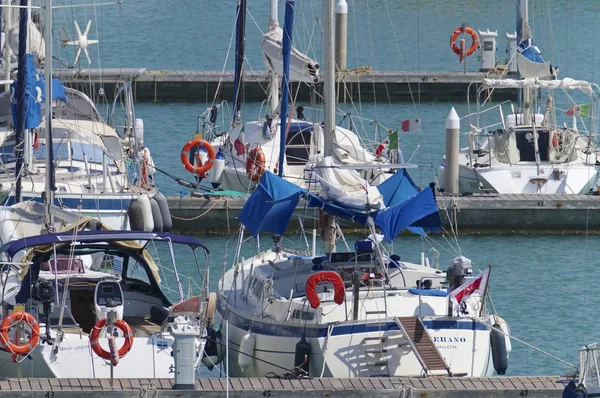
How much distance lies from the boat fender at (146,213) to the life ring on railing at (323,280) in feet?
26.1

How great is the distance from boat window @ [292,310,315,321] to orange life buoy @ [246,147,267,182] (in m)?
11.8

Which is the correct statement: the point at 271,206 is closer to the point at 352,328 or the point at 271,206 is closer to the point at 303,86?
the point at 352,328

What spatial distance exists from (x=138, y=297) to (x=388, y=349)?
4.23 meters

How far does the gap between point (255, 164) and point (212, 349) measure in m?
11.2

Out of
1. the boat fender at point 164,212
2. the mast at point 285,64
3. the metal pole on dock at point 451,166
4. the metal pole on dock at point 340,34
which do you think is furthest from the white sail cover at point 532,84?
the metal pole on dock at point 340,34

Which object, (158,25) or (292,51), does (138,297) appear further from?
(158,25)

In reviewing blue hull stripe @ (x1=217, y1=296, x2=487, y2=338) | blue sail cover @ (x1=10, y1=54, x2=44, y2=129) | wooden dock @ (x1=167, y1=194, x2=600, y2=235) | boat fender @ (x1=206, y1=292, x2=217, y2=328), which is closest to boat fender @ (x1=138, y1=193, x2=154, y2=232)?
blue sail cover @ (x1=10, y1=54, x2=44, y2=129)

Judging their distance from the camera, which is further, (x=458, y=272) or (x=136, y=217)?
(x=136, y=217)

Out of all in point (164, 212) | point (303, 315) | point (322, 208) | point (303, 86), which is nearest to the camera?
point (303, 315)

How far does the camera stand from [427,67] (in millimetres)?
61219

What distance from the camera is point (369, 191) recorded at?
2519 cm

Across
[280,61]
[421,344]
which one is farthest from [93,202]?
[421,344]

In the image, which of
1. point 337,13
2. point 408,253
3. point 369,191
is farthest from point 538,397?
point 337,13

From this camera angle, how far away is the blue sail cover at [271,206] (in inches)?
974
